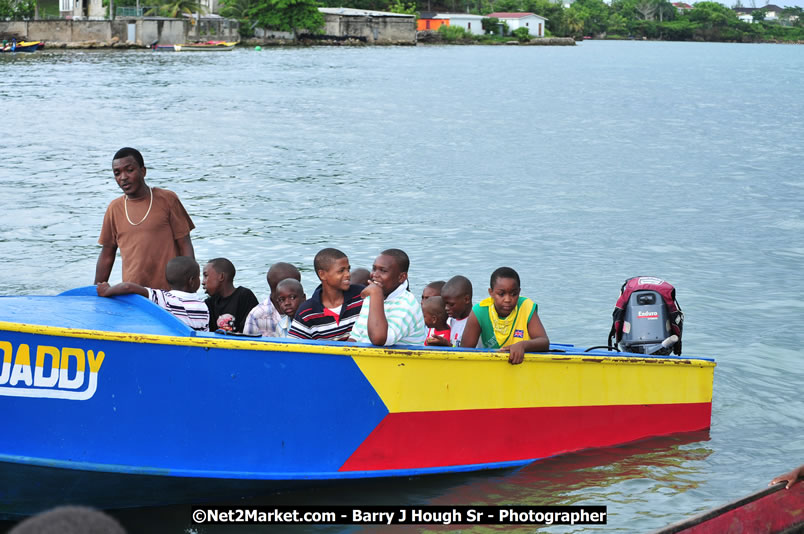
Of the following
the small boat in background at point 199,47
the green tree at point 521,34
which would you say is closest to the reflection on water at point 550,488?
the small boat in background at point 199,47

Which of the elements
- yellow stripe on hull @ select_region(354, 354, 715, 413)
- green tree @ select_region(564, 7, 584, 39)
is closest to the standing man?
yellow stripe on hull @ select_region(354, 354, 715, 413)

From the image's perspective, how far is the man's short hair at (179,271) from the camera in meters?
6.29

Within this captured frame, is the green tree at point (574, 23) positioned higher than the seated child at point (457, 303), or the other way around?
the green tree at point (574, 23)

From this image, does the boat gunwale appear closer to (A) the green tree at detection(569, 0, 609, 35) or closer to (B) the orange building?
(B) the orange building

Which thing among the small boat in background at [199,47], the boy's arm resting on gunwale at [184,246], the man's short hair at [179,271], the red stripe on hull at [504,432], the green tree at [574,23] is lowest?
the red stripe on hull at [504,432]

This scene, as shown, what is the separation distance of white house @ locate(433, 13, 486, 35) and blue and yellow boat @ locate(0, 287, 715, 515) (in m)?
129

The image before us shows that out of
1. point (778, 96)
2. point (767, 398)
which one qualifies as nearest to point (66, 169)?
point (767, 398)

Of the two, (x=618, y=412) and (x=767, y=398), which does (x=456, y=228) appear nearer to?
(x=767, y=398)

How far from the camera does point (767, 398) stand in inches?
366

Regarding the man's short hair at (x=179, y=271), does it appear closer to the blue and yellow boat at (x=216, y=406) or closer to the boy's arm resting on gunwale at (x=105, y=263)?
the blue and yellow boat at (x=216, y=406)

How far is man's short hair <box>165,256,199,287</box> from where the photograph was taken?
6.29 m

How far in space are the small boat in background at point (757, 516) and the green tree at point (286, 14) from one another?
95.3 meters

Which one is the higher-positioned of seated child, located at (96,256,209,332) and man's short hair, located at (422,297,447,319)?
seated child, located at (96,256,209,332)

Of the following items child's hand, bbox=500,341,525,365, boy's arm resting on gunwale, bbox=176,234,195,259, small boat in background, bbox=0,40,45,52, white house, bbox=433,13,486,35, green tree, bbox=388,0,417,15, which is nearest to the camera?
child's hand, bbox=500,341,525,365
